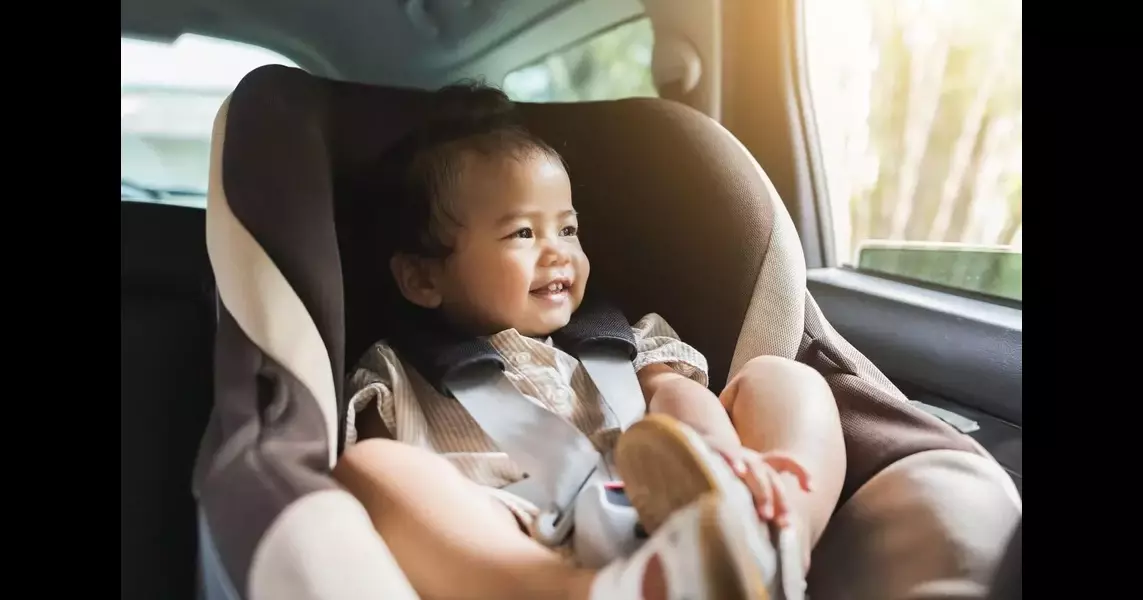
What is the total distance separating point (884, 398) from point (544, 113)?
1.22 feet

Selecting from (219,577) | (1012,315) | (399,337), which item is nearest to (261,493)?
(219,577)

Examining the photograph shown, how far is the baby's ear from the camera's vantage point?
68 centimetres

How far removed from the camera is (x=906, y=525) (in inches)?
19.9

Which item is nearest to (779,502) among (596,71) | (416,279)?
(416,279)

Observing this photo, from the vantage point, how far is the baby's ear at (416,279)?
2.22 feet

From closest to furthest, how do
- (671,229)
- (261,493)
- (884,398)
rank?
(261,493) → (884,398) → (671,229)

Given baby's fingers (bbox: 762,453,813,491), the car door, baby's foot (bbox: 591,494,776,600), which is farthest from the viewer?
the car door

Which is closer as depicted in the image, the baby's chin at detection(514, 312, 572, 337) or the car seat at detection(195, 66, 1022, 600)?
the car seat at detection(195, 66, 1022, 600)

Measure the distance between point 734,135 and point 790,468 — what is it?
382 mm

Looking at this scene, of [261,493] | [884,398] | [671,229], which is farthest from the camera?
[671,229]

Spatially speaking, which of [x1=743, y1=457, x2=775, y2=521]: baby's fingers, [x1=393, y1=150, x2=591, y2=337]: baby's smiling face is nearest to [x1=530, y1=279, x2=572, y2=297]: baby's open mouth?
[x1=393, y1=150, x2=591, y2=337]: baby's smiling face

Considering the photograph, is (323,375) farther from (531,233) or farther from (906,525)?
(906,525)

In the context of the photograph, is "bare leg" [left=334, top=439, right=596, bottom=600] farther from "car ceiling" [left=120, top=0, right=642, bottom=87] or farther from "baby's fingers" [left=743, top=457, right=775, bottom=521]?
"car ceiling" [left=120, top=0, right=642, bottom=87]
